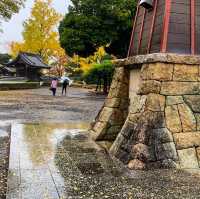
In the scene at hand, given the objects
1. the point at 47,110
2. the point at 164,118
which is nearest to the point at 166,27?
the point at 164,118

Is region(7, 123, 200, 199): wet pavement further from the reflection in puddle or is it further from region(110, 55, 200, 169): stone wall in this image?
region(110, 55, 200, 169): stone wall

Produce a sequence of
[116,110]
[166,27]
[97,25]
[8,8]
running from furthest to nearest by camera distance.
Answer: [8,8], [97,25], [116,110], [166,27]

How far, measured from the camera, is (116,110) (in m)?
9.17

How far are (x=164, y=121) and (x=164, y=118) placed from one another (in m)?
0.06

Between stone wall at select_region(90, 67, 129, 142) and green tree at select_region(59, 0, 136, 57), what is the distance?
1873cm

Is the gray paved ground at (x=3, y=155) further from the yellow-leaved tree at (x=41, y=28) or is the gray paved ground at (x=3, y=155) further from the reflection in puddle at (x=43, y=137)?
the yellow-leaved tree at (x=41, y=28)

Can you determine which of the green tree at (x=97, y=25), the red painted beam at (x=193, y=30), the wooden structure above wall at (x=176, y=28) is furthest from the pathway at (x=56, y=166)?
the green tree at (x=97, y=25)

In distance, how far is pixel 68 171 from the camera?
6141mm

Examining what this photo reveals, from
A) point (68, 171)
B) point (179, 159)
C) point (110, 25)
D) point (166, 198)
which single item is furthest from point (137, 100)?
point (110, 25)

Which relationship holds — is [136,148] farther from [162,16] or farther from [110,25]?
[110,25]

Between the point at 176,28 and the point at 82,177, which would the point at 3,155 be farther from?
the point at 176,28

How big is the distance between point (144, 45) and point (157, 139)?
2619 millimetres

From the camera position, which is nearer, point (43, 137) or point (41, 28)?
point (43, 137)

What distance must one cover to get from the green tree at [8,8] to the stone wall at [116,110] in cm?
2600
